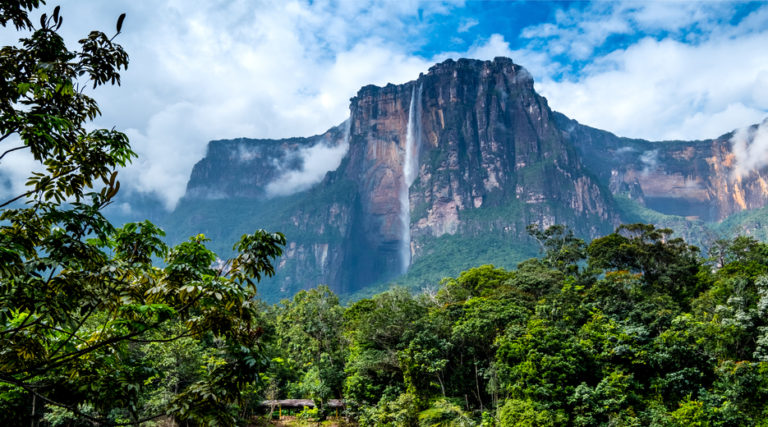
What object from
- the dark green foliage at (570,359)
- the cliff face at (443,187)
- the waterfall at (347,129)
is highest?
the waterfall at (347,129)

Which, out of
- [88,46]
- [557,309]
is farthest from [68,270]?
[557,309]

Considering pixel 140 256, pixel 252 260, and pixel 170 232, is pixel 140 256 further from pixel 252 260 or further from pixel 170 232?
pixel 170 232

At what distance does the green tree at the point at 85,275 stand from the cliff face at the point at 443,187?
11803 cm

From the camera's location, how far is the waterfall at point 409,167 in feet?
502

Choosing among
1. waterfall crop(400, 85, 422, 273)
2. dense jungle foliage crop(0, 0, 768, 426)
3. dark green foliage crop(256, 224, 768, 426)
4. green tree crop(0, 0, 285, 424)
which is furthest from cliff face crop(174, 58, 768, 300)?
green tree crop(0, 0, 285, 424)

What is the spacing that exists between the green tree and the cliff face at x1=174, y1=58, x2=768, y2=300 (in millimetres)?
118026

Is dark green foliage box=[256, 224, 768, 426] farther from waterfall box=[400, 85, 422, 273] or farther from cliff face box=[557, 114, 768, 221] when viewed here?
cliff face box=[557, 114, 768, 221]

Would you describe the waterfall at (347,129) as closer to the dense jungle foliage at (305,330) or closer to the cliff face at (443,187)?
the cliff face at (443,187)

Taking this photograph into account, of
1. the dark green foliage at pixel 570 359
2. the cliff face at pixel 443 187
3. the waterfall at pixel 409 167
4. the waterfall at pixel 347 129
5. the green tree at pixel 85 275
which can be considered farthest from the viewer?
the waterfall at pixel 347 129

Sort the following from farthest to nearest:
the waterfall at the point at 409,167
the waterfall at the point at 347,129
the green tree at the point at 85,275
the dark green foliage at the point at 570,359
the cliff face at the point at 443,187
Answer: the waterfall at the point at 347,129, the waterfall at the point at 409,167, the cliff face at the point at 443,187, the dark green foliage at the point at 570,359, the green tree at the point at 85,275

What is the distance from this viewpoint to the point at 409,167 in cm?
15600

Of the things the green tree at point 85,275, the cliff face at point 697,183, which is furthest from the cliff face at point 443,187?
the green tree at point 85,275

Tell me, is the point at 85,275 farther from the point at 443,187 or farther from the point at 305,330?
the point at 443,187

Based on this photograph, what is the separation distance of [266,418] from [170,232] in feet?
623
